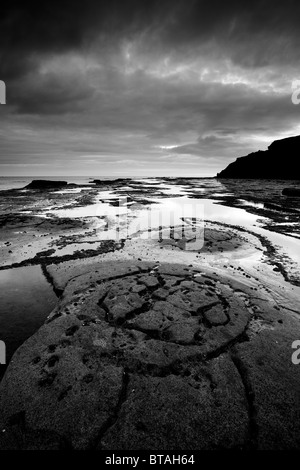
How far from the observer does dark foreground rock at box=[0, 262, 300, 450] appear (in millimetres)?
2318

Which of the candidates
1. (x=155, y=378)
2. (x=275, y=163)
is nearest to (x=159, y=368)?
(x=155, y=378)

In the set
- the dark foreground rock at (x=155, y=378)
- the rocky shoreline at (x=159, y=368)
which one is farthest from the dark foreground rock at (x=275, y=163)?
the dark foreground rock at (x=155, y=378)

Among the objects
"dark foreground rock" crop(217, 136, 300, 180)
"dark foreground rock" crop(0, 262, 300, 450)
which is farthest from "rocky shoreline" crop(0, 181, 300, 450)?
"dark foreground rock" crop(217, 136, 300, 180)

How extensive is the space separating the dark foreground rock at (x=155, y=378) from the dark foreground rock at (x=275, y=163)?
82908 millimetres

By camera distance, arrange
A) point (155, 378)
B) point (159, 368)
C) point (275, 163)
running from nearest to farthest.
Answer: point (155, 378) < point (159, 368) < point (275, 163)

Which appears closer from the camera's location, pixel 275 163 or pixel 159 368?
pixel 159 368

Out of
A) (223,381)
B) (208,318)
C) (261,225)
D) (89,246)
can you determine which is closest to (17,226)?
(89,246)

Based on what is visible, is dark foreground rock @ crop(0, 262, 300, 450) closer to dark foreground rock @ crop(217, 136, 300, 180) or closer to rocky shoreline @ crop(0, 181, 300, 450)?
rocky shoreline @ crop(0, 181, 300, 450)

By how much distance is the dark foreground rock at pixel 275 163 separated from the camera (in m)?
77.4

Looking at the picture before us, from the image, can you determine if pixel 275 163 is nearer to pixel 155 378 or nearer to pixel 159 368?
pixel 159 368

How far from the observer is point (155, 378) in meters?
2.90

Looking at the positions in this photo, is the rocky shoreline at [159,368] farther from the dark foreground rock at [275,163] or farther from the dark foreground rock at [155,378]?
the dark foreground rock at [275,163]

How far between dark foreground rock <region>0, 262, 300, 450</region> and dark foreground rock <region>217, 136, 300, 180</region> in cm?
8291

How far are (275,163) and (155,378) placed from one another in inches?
3808
